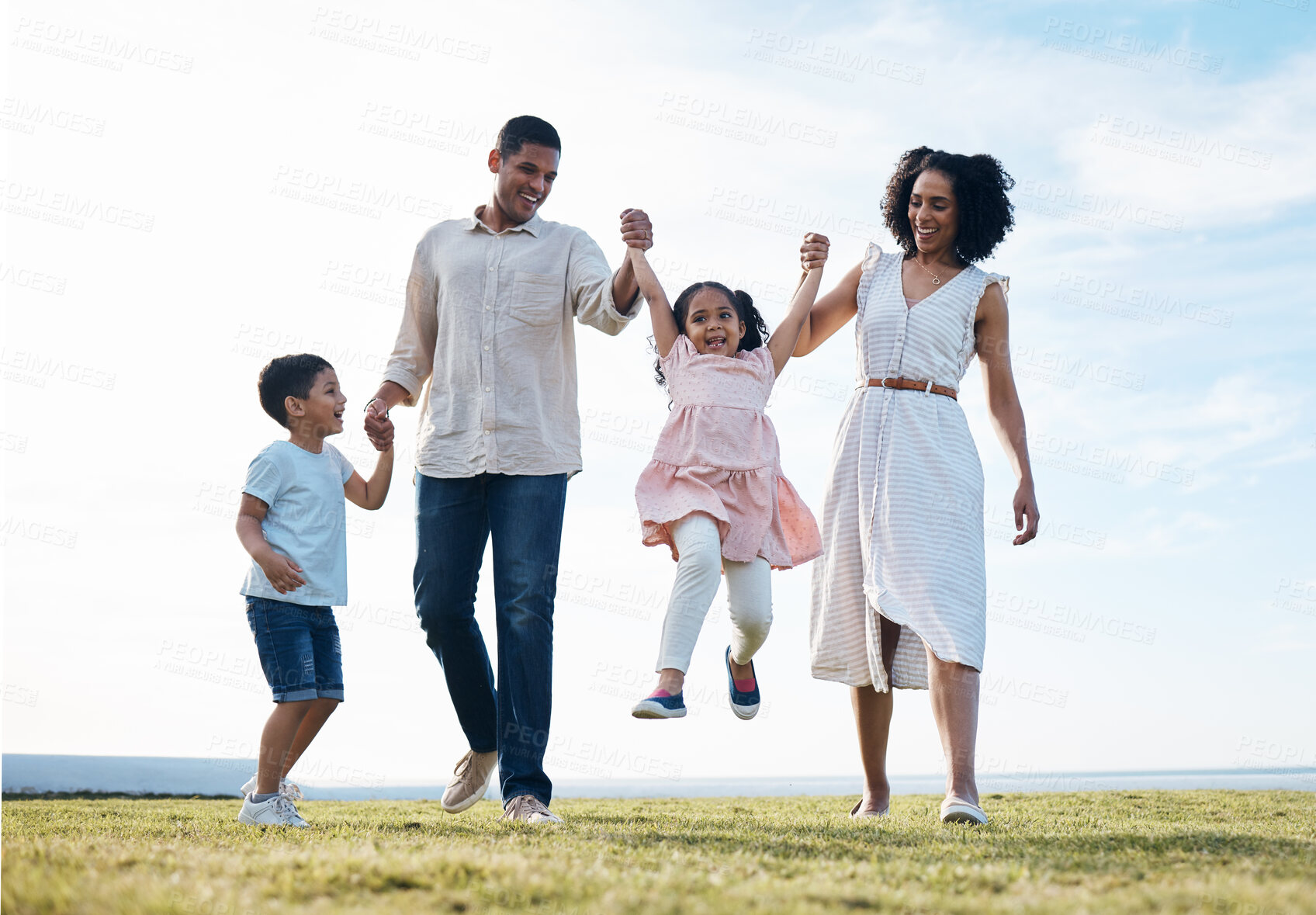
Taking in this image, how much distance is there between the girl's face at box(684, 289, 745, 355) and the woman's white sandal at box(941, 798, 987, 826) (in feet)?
7.15

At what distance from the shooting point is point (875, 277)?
5.31m

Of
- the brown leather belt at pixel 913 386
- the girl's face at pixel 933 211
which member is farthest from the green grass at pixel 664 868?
the girl's face at pixel 933 211

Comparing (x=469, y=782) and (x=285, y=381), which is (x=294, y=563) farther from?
(x=469, y=782)

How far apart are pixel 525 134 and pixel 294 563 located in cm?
222

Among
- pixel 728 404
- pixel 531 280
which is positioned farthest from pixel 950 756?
pixel 531 280

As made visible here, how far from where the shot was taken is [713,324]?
16.8ft

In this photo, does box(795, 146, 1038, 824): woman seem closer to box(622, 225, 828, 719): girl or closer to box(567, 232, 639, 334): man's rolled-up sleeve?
box(622, 225, 828, 719): girl

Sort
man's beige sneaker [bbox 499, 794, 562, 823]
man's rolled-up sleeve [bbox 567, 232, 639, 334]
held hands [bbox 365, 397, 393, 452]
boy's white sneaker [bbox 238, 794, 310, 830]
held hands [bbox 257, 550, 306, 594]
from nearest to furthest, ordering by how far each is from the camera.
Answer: man's beige sneaker [bbox 499, 794, 562, 823] < boy's white sneaker [bbox 238, 794, 310, 830] < held hands [bbox 257, 550, 306, 594] < man's rolled-up sleeve [bbox 567, 232, 639, 334] < held hands [bbox 365, 397, 393, 452]

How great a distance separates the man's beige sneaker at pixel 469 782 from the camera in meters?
→ 5.33

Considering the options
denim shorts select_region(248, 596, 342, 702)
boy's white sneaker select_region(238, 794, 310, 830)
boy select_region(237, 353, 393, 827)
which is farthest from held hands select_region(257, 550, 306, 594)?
boy's white sneaker select_region(238, 794, 310, 830)

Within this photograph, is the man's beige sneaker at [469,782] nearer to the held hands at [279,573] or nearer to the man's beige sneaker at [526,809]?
the man's beige sneaker at [526,809]

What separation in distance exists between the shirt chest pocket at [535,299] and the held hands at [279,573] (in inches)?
58.7

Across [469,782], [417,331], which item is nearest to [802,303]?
[417,331]

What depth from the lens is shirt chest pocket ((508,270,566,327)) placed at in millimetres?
5129
